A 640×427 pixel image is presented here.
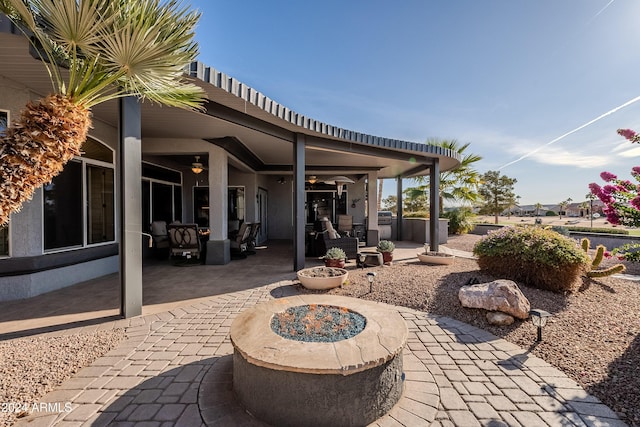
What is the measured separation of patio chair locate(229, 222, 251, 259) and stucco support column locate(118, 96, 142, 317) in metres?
3.80

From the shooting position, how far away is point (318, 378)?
164 cm

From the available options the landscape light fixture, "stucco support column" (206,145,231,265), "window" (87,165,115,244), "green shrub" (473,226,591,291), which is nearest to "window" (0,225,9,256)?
"window" (87,165,115,244)

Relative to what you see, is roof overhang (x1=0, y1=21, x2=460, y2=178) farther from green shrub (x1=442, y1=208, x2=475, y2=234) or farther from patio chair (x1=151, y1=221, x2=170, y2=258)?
green shrub (x1=442, y1=208, x2=475, y2=234)

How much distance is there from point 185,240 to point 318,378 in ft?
20.0

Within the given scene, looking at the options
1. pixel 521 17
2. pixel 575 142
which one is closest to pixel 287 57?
pixel 521 17

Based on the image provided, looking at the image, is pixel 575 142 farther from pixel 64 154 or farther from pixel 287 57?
pixel 64 154

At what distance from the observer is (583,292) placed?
4.50 metres

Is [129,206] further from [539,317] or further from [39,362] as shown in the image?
[539,317]

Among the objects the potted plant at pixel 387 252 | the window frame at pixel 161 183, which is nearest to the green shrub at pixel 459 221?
the potted plant at pixel 387 252

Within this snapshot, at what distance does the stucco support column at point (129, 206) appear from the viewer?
3451 mm

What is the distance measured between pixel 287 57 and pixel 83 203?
6830 millimetres

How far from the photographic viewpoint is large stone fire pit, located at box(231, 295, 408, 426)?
1647 millimetres

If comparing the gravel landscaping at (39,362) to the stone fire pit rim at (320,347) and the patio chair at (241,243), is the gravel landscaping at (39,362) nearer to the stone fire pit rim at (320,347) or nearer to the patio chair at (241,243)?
the stone fire pit rim at (320,347)

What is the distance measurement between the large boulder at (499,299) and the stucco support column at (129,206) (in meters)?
4.60
